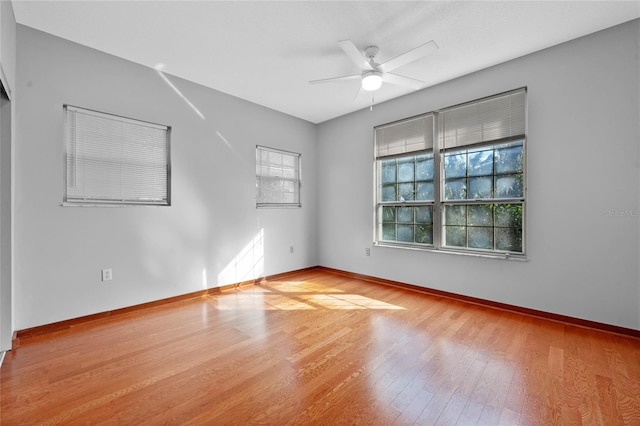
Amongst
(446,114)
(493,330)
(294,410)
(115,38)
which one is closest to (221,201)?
(115,38)

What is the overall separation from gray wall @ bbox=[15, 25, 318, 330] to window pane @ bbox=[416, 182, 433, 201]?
2273mm

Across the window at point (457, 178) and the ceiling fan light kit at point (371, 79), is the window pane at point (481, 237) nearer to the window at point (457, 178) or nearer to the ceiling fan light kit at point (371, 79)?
the window at point (457, 178)

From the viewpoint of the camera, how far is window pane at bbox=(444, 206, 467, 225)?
364cm

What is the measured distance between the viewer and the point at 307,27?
2.60 meters

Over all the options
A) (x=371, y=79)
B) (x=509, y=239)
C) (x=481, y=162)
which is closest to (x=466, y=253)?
(x=509, y=239)

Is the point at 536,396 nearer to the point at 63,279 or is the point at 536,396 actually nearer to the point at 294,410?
the point at 294,410

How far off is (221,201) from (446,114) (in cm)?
336

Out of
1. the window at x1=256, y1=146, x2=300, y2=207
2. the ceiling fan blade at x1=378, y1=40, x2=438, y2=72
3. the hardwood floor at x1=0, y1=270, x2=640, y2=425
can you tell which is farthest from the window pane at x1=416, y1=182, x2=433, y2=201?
the window at x1=256, y1=146, x2=300, y2=207

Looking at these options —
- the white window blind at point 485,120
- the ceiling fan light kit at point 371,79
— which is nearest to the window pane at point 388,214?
the white window blind at point 485,120

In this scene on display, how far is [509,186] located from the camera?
3254mm

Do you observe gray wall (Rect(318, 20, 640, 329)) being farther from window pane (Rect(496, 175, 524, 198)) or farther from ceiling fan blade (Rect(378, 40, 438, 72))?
ceiling fan blade (Rect(378, 40, 438, 72))

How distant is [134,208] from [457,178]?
4.03 meters

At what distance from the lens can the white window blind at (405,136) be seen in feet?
13.0

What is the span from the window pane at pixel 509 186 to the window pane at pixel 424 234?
0.99 metres
